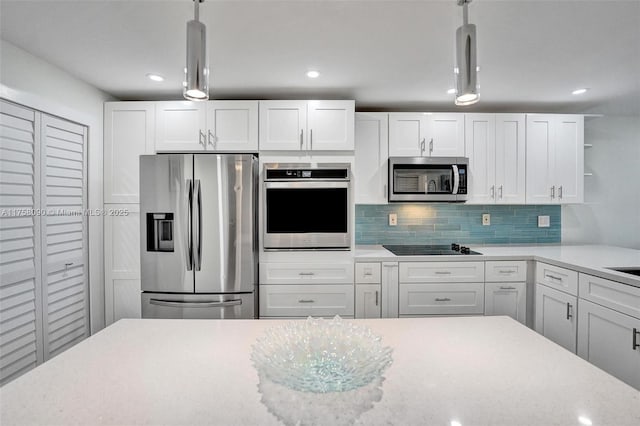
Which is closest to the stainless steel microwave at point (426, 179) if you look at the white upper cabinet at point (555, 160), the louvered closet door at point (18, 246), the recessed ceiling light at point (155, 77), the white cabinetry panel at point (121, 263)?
the white upper cabinet at point (555, 160)

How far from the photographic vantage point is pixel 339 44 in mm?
1860

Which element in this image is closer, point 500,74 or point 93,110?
point 500,74

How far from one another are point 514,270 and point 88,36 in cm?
347

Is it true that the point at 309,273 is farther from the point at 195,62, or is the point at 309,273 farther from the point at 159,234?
the point at 195,62

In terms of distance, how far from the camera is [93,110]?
251cm

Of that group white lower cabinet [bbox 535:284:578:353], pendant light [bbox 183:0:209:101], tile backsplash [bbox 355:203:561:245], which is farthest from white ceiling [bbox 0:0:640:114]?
white lower cabinet [bbox 535:284:578:353]

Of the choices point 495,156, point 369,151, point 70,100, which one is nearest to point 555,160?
point 495,156

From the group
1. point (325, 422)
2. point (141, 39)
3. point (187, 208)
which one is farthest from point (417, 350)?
point (141, 39)

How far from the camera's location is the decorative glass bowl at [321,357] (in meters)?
0.69

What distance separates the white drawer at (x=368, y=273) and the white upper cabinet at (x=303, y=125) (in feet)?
3.29

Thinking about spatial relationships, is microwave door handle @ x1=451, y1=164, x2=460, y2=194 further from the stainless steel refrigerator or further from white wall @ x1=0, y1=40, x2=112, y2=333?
white wall @ x1=0, y1=40, x2=112, y2=333

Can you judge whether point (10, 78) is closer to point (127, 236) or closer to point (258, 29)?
point (127, 236)

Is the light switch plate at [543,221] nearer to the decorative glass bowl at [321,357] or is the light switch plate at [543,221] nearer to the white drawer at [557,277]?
the white drawer at [557,277]

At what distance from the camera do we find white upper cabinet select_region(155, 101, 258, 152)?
260 centimetres
